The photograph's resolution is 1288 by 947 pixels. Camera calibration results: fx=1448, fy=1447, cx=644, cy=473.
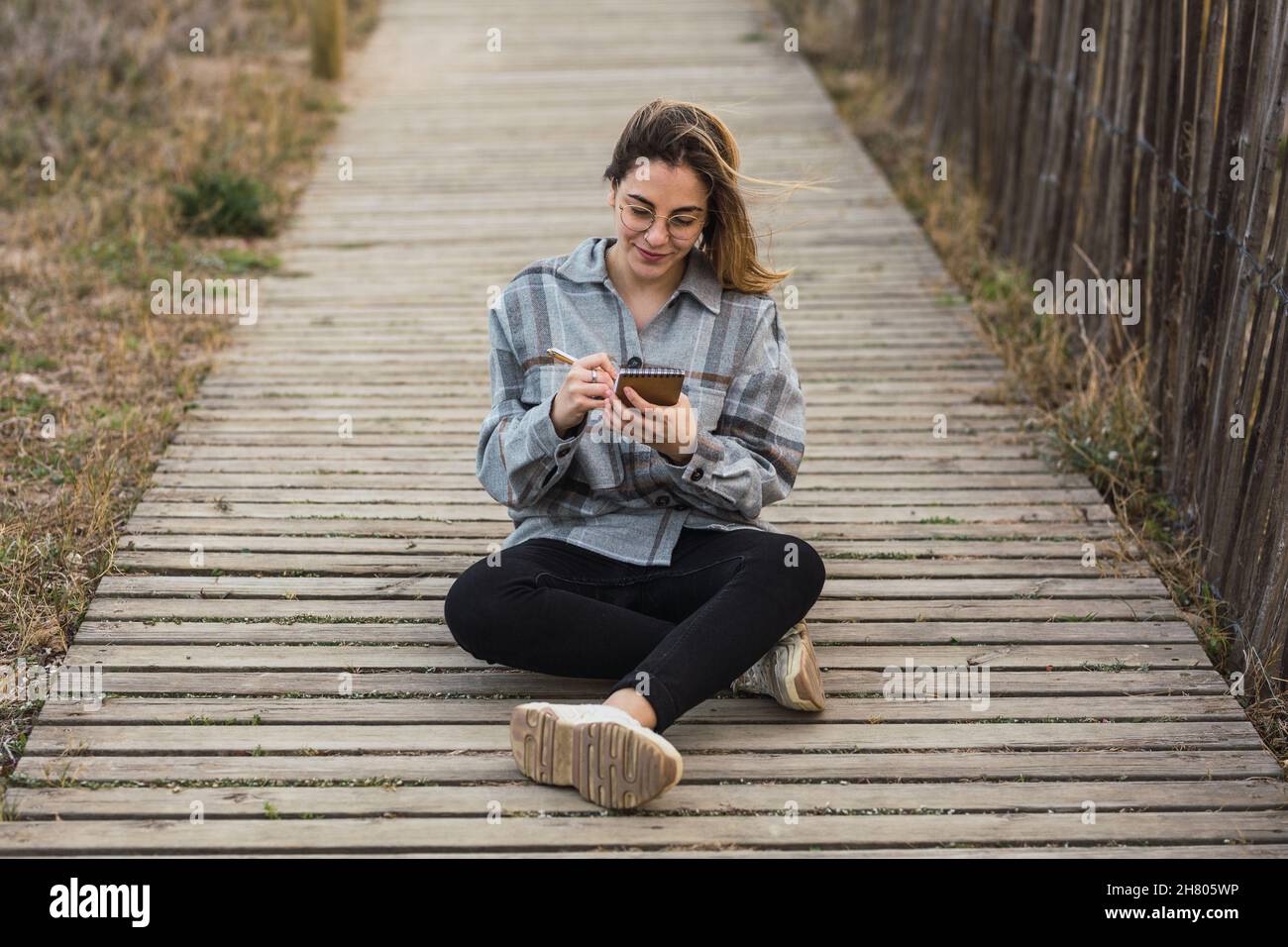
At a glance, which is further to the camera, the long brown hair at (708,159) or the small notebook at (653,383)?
the long brown hair at (708,159)

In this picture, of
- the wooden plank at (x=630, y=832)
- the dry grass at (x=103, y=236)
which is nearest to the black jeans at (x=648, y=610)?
the wooden plank at (x=630, y=832)

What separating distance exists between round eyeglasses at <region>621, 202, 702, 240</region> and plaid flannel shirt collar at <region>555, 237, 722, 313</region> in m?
0.17

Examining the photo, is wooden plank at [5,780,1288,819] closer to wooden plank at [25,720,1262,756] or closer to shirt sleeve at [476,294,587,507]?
wooden plank at [25,720,1262,756]

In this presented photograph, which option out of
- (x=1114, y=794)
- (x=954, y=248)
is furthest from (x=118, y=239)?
(x=1114, y=794)

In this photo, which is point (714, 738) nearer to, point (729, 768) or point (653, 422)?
point (729, 768)

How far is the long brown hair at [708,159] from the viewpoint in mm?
2875

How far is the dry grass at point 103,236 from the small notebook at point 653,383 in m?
1.39

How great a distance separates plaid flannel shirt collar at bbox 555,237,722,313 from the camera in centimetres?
309

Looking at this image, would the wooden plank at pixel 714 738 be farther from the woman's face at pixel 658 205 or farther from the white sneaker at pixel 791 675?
the woman's face at pixel 658 205

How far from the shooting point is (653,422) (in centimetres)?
275

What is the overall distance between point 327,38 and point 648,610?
636 centimetres

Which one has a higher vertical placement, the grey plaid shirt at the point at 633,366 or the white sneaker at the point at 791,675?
the grey plaid shirt at the point at 633,366

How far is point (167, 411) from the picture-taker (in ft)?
14.5

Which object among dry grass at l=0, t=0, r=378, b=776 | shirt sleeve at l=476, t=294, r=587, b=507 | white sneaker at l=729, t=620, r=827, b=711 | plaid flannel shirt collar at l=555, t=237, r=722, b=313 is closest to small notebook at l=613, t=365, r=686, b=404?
shirt sleeve at l=476, t=294, r=587, b=507
